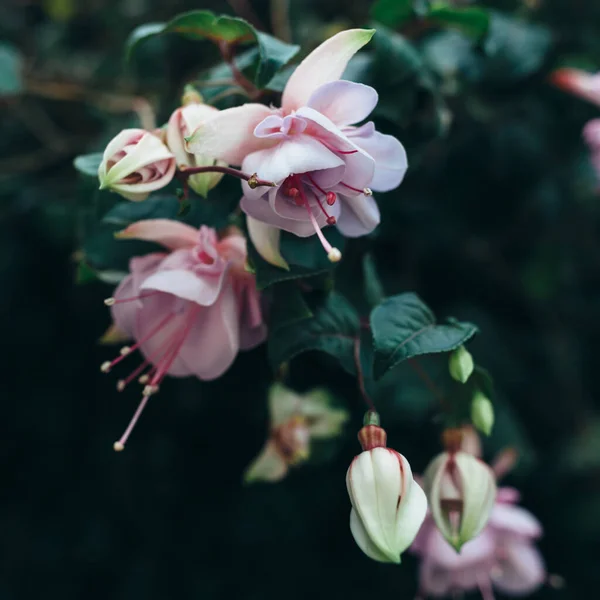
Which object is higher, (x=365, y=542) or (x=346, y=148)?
(x=346, y=148)

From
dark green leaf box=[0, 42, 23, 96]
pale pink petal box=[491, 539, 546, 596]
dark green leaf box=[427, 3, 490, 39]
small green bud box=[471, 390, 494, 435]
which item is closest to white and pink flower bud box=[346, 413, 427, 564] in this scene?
small green bud box=[471, 390, 494, 435]

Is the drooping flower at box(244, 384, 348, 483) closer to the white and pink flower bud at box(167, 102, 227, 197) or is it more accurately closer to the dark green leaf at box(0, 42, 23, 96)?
the white and pink flower bud at box(167, 102, 227, 197)

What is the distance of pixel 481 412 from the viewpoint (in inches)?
19.4

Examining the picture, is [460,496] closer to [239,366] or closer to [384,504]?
[384,504]

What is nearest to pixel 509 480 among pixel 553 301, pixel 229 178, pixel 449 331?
pixel 553 301

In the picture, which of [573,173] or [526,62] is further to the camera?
[573,173]

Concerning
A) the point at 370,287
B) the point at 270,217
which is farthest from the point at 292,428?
the point at 270,217

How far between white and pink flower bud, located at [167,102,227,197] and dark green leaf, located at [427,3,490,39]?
29 cm

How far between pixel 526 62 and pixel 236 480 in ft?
2.32

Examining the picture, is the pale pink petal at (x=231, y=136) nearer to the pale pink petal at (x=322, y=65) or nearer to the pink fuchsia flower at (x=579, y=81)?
the pale pink petal at (x=322, y=65)

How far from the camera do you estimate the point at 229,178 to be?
0.49m

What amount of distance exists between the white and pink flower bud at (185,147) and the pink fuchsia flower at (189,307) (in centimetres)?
6

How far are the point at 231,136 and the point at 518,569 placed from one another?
0.55 metres

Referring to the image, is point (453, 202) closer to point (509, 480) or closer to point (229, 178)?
point (509, 480)
